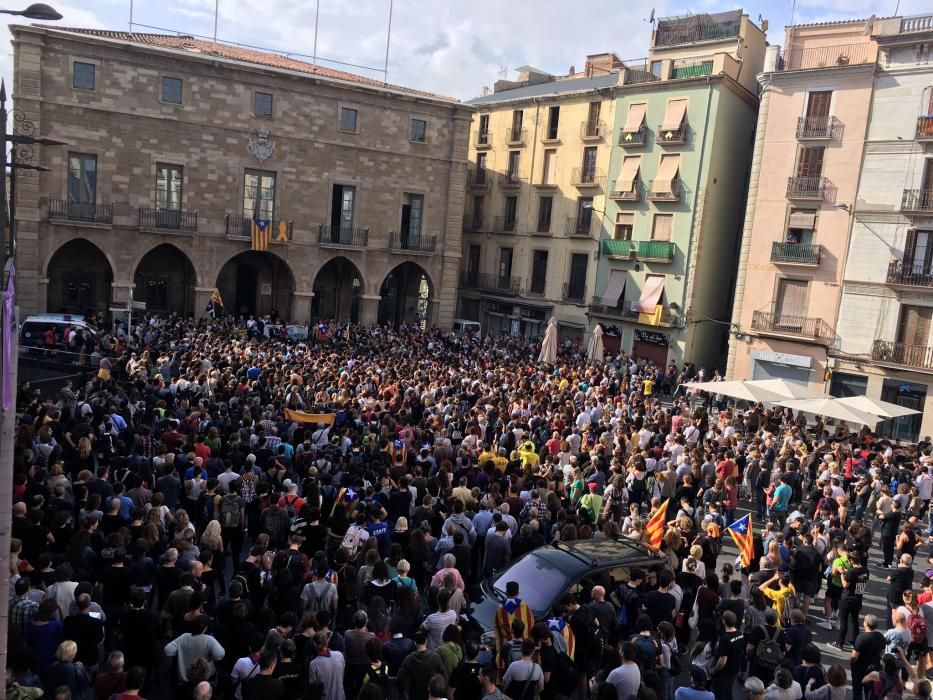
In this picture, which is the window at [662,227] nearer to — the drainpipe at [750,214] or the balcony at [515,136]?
the drainpipe at [750,214]

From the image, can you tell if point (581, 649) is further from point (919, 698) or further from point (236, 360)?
point (236, 360)

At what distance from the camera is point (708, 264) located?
34.7 metres

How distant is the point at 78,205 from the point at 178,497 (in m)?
25.6

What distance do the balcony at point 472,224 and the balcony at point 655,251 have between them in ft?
34.2

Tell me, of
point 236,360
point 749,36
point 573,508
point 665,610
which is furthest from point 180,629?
point 749,36

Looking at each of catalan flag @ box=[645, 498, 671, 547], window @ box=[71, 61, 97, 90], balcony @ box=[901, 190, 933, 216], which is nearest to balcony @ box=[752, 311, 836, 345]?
balcony @ box=[901, 190, 933, 216]

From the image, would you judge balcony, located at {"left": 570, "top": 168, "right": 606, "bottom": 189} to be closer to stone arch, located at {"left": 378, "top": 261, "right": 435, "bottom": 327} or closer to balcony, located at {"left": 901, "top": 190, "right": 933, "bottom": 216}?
stone arch, located at {"left": 378, "top": 261, "right": 435, "bottom": 327}

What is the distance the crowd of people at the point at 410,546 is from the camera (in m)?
6.75

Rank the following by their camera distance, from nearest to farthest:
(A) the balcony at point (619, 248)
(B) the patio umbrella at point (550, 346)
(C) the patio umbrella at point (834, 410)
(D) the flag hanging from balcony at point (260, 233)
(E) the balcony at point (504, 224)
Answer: (C) the patio umbrella at point (834, 410), (B) the patio umbrella at point (550, 346), (D) the flag hanging from balcony at point (260, 233), (A) the balcony at point (619, 248), (E) the balcony at point (504, 224)

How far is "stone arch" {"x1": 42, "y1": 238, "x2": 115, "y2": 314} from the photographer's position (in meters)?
33.7

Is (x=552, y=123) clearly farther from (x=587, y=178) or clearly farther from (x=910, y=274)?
(x=910, y=274)

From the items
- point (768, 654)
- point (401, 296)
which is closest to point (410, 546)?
point (768, 654)

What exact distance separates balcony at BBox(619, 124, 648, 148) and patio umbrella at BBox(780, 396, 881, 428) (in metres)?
20.0

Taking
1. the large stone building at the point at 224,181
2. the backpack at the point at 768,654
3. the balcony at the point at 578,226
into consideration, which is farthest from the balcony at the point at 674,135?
the backpack at the point at 768,654
